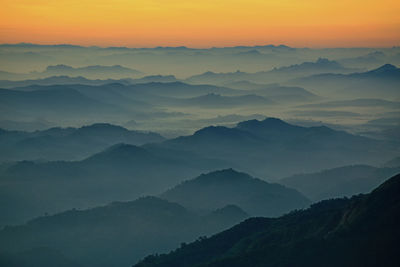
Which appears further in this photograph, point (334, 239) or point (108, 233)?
point (108, 233)

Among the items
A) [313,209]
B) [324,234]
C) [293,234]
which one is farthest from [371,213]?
[313,209]

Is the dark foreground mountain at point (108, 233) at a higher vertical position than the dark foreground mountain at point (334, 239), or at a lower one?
lower

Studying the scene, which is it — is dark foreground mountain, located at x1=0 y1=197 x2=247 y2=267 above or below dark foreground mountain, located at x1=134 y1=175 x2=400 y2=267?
below

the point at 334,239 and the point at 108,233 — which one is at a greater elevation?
the point at 334,239

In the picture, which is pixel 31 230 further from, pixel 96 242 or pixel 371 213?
pixel 371 213

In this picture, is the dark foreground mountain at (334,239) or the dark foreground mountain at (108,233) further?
the dark foreground mountain at (108,233)
